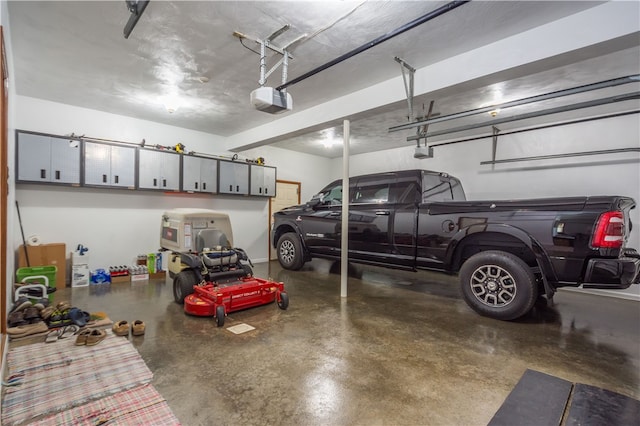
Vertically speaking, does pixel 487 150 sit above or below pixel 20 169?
above

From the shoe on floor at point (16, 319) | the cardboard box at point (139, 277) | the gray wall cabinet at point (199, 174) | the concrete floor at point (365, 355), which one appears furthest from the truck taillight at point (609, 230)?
the cardboard box at point (139, 277)

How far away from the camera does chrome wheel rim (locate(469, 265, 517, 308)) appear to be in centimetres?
344

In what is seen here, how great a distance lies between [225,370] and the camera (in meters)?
2.30

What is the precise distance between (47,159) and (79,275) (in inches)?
73.6

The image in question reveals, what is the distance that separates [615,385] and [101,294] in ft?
19.1

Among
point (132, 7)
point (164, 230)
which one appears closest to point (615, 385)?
point (132, 7)

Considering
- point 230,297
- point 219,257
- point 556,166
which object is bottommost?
A: point 230,297

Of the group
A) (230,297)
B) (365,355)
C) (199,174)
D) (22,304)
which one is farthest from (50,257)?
(365,355)

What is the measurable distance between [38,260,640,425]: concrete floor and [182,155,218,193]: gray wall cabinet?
241cm

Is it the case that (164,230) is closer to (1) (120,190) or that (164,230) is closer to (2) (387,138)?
(1) (120,190)

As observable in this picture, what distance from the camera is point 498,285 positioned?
11.5 feet

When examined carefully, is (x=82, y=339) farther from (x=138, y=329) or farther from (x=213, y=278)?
(x=213, y=278)

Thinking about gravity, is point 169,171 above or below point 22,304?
above

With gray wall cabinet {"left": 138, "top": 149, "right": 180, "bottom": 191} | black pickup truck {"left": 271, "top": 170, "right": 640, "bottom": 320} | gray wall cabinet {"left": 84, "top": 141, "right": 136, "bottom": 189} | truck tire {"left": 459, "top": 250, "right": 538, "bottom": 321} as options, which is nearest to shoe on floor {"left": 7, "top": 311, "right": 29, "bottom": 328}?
gray wall cabinet {"left": 84, "top": 141, "right": 136, "bottom": 189}
